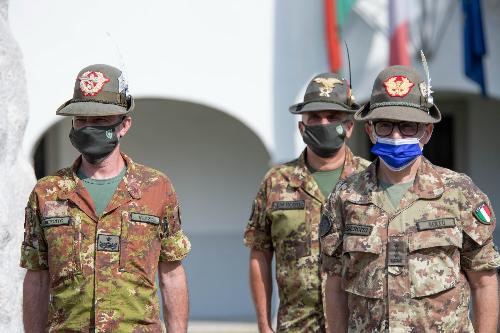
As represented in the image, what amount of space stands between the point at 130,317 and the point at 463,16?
713 cm

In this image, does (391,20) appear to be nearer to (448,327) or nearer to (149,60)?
(149,60)

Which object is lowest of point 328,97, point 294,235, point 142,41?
point 294,235

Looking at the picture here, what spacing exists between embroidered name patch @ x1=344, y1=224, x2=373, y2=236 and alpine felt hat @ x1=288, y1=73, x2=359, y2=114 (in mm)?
1437

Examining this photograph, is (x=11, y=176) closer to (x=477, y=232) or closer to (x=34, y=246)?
(x=34, y=246)

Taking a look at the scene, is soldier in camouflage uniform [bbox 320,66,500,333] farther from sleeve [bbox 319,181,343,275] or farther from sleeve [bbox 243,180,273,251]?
sleeve [bbox 243,180,273,251]

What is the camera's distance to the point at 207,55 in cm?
1055

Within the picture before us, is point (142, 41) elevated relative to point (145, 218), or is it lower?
elevated

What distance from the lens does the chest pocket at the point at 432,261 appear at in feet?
12.3

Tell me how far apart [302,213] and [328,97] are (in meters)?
0.61

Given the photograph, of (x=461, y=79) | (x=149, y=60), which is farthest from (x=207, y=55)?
(x=461, y=79)

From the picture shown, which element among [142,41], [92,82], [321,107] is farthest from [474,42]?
[92,82]

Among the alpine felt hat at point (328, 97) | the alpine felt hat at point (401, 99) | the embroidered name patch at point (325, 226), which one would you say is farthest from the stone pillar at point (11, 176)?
the alpine felt hat at point (401, 99)

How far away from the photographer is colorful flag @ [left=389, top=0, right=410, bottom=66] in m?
10.0

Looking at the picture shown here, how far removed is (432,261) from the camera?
3.77 metres
